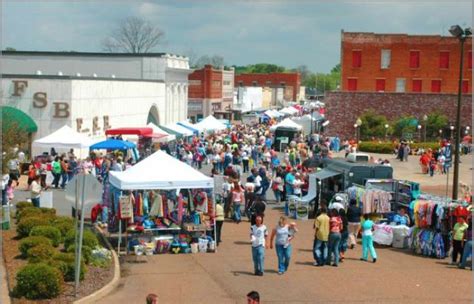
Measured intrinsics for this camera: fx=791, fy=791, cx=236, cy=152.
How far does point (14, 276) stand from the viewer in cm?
1511

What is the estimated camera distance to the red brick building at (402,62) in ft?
222

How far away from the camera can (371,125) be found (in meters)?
62.3

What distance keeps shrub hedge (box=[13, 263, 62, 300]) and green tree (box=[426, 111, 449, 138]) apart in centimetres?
5068

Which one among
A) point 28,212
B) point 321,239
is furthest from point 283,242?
point 28,212

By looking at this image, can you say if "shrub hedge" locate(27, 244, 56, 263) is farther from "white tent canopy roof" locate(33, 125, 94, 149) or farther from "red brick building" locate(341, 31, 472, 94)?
"red brick building" locate(341, 31, 472, 94)

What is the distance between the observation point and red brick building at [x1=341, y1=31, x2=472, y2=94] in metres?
67.8

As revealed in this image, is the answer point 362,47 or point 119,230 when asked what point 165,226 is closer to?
point 119,230

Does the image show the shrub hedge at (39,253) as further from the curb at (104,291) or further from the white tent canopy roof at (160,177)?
the white tent canopy roof at (160,177)

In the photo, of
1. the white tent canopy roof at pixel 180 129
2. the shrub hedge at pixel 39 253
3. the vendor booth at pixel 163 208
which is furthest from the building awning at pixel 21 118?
the shrub hedge at pixel 39 253

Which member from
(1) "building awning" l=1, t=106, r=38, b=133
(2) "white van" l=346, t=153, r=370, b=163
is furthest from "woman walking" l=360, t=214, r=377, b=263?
(1) "building awning" l=1, t=106, r=38, b=133

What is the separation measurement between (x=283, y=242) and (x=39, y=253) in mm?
4864

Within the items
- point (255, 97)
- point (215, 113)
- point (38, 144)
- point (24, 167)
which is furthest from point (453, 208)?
point (255, 97)

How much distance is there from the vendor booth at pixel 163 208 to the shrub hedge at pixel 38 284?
14.9 feet

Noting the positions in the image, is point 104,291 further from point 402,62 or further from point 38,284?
point 402,62
